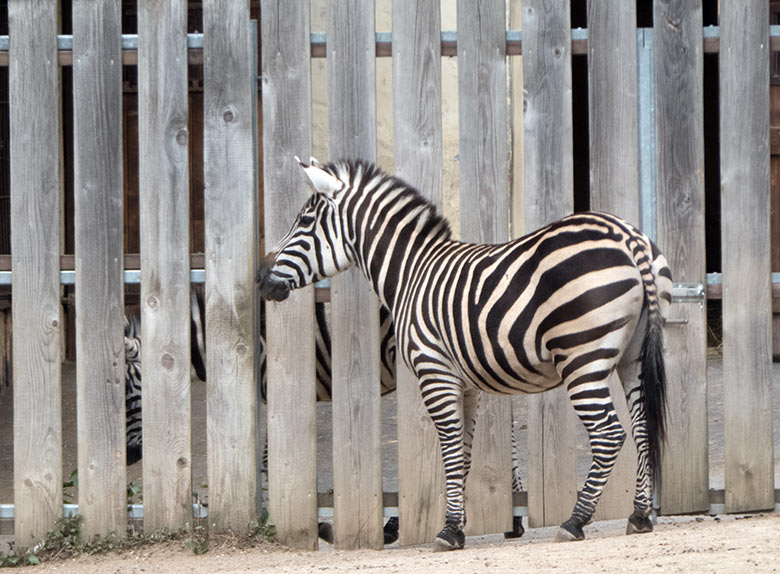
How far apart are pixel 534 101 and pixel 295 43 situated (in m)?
1.16

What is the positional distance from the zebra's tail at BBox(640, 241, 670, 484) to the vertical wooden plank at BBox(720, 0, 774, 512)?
0.75m

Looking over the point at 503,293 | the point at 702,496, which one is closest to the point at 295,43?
the point at 503,293

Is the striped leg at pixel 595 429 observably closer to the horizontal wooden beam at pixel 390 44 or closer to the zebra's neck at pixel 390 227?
the zebra's neck at pixel 390 227

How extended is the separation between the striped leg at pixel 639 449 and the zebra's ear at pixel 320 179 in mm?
1510

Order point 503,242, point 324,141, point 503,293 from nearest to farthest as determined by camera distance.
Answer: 1. point 503,293
2. point 503,242
3. point 324,141

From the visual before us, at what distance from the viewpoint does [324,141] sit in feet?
30.5

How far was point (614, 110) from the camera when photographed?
4707 millimetres

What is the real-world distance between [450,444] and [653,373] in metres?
0.92

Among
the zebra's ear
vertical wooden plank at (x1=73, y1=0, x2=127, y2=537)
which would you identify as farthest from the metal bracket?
vertical wooden plank at (x1=73, y1=0, x2=127, y2=537)

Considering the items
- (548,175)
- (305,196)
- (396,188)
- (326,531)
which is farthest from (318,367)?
(548,175)

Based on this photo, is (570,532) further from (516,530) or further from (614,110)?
(614,110)

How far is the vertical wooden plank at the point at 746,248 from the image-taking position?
470cm

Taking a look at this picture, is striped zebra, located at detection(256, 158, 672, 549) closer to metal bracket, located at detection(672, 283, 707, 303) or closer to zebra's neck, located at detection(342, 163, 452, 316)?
zebra's neck, located at detection(342, 163, 452, 316)

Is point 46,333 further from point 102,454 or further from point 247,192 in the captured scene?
point 247,192
